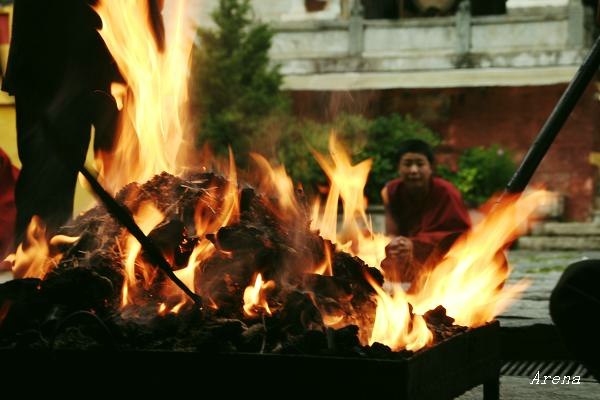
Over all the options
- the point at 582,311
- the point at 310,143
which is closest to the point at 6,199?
the point at 582,311

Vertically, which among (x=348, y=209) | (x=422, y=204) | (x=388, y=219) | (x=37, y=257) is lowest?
(x=388, y=219)

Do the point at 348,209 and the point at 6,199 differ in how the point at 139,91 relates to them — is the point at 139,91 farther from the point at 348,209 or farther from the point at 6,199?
the point at 6,199

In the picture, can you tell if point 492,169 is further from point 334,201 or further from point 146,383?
point 146,383

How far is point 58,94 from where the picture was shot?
4.22 meters

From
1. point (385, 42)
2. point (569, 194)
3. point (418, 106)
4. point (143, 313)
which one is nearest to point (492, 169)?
point (569, 194)

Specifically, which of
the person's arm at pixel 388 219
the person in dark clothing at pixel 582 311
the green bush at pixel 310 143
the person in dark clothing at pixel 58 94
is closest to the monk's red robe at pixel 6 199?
the person in dark clothing at pixel 58 94

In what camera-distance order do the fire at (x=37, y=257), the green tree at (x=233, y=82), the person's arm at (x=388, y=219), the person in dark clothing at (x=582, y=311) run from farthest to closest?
the green tree at (x=233, y=82) → the person's arm at (x=388, y=219) → the fire at (x=37, y=257) → the person in dark clothing at (x=582, y=311)

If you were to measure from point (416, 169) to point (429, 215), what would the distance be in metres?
0.34

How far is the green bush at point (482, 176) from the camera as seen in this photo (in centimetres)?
1521

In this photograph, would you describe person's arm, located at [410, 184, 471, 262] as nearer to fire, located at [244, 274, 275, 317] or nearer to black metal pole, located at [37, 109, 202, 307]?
fire, located at [244, 274, 275, 317]

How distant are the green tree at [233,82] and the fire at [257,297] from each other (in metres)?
12.8

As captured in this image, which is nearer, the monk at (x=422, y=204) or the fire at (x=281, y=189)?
the fire at (x=281, y=189)

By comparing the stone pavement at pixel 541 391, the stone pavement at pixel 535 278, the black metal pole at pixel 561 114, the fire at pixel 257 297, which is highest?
the black metal pole at pixel 561 114

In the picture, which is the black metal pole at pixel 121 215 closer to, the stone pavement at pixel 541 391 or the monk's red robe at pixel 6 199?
the stone pavement at pixel 541 391
